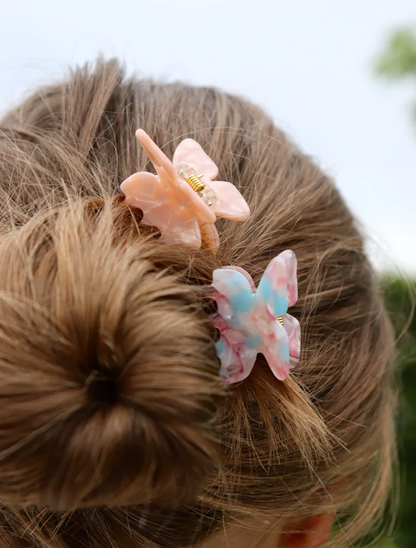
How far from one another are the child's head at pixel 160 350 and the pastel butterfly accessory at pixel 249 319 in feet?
0.07

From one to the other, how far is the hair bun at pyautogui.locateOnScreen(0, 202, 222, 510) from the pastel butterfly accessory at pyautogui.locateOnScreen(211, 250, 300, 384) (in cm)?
7

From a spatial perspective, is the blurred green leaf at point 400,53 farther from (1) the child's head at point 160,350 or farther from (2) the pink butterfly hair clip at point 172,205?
(2) the pink butterfly hair clip at point 172,205

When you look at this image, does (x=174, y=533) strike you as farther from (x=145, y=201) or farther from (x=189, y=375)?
(x=145, y=201)

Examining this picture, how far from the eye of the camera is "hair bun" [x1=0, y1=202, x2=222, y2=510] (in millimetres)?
512

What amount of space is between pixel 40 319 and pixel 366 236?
0.76 meters

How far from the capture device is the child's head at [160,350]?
521mm

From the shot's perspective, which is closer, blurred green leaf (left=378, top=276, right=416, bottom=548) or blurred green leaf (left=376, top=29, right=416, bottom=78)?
blurred green leaf (left=378, top=276, right=416, bottom=548)

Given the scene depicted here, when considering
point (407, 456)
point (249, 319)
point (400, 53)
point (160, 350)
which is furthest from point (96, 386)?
point (400, 53)

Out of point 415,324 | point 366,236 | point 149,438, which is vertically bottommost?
point 415,324

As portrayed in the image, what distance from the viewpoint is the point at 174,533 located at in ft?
2.41

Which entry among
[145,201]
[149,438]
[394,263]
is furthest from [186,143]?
[394,263]

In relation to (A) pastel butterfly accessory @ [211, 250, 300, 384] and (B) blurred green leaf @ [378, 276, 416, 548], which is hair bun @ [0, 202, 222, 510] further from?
(B) blurred green leaf @ [378, 276, 416, 548]

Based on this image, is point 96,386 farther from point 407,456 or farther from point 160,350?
point 407,456

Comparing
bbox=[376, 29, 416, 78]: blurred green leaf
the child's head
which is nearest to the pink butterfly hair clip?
the child's head
